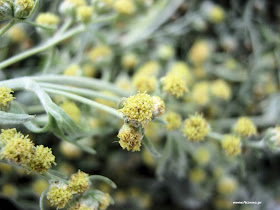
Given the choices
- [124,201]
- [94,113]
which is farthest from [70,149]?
[124,201]

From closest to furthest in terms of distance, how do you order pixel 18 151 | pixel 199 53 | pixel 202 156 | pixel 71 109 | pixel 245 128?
1. pixel 18 151
2. pixel 71 109
3. pixel 245 128
4. pixel 202 156
5. pixel 199 53

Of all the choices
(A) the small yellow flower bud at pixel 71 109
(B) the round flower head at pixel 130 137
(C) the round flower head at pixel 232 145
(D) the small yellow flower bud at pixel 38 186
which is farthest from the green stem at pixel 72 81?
(D) the small yellow flower bud at pixel 38 186

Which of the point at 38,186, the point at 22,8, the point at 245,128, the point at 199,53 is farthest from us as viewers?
the point at 199,53

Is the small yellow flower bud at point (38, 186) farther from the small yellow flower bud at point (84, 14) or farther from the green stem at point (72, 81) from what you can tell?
the small yellow flower bud at point (84, 14)

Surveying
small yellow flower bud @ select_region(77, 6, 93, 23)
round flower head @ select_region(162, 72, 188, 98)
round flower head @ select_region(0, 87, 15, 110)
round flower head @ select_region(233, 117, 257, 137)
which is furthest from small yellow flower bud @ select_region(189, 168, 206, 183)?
round flower head @ select_region(0, 87, 15, 110)

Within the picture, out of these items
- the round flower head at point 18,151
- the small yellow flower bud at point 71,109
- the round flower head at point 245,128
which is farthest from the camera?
the round flower head at point 245,128

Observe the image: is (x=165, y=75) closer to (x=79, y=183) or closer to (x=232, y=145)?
(x=232, y=145)

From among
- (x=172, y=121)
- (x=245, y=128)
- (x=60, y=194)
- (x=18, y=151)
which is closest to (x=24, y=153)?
(x=18, y=151)
